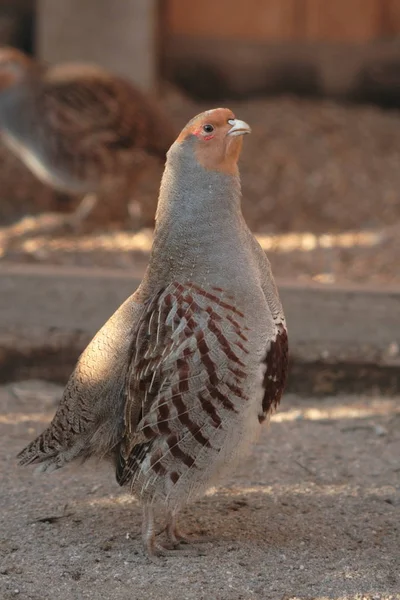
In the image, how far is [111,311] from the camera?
461 centimetres

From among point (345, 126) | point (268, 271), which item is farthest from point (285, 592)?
point (345, 126)

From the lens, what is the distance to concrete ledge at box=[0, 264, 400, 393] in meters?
4.42

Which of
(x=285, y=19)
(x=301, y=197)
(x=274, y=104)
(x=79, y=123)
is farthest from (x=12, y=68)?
(x=285, y=19)

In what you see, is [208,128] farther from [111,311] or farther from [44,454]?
[111,311]

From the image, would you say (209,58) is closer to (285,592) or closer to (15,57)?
(15,57)

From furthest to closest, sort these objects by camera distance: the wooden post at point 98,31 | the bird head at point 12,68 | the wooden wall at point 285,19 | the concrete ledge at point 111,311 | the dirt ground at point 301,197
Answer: the wooden wall at point 285,19
the wooden post at point 98,31
the bird head at point 12,68
the dirt ground at point 301,197
the concrete ledge at point 111,311

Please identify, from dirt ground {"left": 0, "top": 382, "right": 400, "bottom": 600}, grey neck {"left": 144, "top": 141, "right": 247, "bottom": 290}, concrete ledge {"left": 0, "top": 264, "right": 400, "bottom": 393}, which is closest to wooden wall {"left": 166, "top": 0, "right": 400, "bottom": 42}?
concrete ledge {"left": 0, "top": 264, "right": 400, "bottom": 393}

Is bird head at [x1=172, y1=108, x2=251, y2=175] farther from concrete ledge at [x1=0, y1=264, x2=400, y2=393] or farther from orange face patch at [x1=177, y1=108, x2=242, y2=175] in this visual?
concrete ledge at [x1=0, y1=264, x2=400, y2=393]

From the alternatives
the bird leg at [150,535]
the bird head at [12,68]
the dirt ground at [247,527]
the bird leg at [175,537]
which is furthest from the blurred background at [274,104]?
the bird leg at [150,535]

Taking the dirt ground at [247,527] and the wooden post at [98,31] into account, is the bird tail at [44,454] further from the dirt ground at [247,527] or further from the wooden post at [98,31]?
the wooden post at [98,31]

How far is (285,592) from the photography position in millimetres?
2650

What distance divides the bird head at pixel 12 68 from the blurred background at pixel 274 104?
82 cm

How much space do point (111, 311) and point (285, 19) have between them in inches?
153

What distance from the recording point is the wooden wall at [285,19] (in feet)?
25.0
